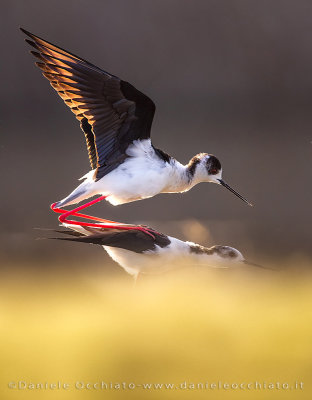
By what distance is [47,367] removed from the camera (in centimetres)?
249

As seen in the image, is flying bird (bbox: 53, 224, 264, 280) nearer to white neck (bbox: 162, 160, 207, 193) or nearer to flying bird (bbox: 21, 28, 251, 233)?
flying bird (bbox: 21, 28, 251, 233)

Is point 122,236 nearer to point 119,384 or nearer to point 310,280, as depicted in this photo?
point 119,384

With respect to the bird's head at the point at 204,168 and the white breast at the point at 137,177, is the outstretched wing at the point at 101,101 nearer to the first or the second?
the white breast at the point at 137,177

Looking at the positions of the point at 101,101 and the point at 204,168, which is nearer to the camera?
the point at 101,101

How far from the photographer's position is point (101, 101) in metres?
2.45

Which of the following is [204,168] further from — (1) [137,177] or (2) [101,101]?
(2) [101,101]

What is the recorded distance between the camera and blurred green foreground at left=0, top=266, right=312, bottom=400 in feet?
7.90

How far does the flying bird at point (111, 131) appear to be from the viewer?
2385mm

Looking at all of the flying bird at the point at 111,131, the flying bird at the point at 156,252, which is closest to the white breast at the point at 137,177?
the flying bird at the point at 111,131

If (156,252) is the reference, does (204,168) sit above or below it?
above

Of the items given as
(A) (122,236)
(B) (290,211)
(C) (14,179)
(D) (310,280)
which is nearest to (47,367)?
(A) (122,236)

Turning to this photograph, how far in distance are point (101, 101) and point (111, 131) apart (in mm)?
112

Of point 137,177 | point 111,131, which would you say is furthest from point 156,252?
point 111,131

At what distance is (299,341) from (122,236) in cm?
65
